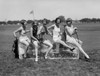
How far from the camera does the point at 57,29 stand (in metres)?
9.45

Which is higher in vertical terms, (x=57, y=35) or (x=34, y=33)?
(x=34, y=33)

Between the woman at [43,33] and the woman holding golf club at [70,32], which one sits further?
the woman holding golf club at [70,32]

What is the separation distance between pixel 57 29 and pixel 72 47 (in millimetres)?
972

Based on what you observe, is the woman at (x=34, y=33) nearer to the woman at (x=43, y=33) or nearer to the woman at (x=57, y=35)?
the woman at (x=43, y=33)

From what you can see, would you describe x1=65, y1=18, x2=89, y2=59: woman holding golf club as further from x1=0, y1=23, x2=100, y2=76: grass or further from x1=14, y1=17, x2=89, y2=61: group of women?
x1=0, y1=23, x2=100, y2=76: grass

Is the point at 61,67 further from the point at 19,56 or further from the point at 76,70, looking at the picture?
the point at 19,56

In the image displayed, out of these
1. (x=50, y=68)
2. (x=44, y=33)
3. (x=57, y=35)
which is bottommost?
(x=50, y=68)

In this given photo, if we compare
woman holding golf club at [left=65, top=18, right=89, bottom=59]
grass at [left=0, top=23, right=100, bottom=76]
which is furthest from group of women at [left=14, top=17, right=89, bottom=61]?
grass at [left=0, top=23, right=100, bottom=76]

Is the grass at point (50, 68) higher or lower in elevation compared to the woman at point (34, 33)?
lower

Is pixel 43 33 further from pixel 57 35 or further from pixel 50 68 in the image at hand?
pixel 50 68

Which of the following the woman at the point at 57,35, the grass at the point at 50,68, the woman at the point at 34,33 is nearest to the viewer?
→ the grass at the point at 50,68

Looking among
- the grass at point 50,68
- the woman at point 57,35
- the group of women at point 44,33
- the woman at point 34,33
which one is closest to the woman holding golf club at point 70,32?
the group of women at point 44,33

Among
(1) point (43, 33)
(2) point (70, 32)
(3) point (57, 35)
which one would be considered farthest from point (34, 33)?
(2) point (70, 32)

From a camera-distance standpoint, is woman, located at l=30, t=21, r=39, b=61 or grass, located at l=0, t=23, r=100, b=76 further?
woman, located at l=30, t=21, r=39, b=61
